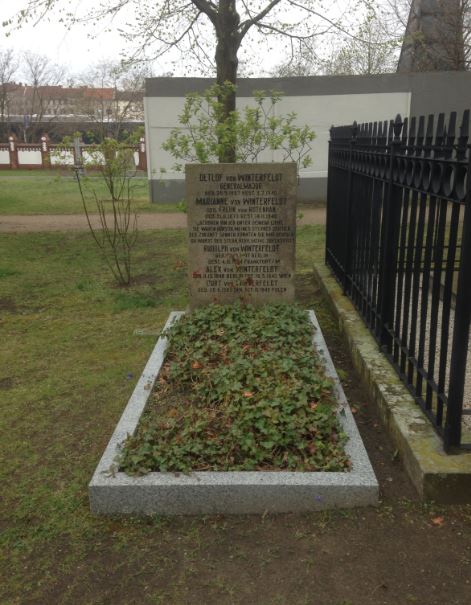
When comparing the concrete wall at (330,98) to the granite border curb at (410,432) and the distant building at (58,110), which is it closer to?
the granite border curb at (410,432)

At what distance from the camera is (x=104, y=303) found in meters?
6.79

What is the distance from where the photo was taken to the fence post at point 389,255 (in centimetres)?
383

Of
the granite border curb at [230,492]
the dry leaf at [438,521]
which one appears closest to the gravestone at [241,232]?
the granite border curb at [230,492]

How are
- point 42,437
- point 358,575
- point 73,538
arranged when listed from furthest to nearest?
point 42,437
point 73,538
point 358,575

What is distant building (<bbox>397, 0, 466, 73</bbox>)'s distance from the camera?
22.9 m

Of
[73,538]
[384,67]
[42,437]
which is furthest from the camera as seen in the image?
[384,67]

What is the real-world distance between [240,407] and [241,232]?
219cm

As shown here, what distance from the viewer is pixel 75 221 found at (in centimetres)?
1433

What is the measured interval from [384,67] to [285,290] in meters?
35.6

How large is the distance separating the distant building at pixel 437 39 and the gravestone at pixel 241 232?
19.3m

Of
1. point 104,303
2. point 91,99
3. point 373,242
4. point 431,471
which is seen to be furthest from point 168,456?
point 91,99

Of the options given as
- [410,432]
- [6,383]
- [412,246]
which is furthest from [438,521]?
[6,383]

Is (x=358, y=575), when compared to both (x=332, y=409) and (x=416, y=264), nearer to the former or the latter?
(x=332, y=409)

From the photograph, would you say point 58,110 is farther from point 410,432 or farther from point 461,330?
point 461,330
